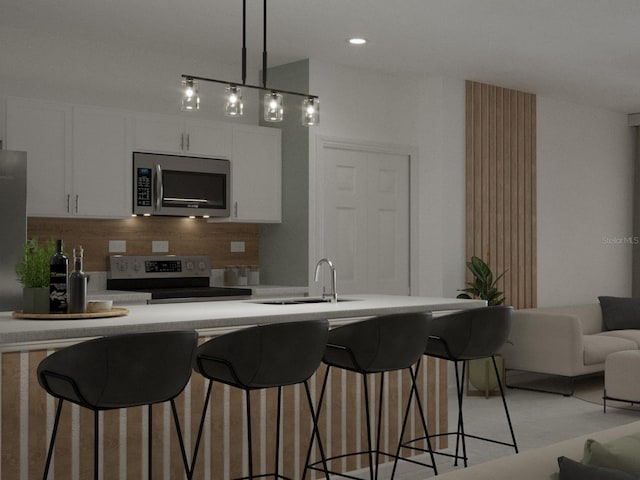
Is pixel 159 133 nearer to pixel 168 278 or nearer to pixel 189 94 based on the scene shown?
pixel 168 278

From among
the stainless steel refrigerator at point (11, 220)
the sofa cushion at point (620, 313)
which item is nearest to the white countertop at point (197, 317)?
the stainless steel refrigerator at point (11, 220)

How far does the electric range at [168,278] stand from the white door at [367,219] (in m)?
0.96

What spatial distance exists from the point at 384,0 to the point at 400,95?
219cm

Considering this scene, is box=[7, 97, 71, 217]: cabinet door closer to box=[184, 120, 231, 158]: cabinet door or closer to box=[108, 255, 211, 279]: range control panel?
box=[108, 255, 211, 279]: range control panel

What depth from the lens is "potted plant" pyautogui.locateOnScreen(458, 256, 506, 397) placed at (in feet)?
21.7

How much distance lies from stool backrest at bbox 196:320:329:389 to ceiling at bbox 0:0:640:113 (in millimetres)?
2352

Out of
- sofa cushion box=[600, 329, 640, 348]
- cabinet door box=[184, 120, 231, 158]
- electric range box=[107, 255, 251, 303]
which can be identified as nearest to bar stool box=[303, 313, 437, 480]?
electric range box=[107, 255, 251, 303]

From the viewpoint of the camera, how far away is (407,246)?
7109mm

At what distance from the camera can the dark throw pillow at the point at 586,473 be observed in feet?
6.08

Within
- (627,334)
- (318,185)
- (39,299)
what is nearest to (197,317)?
(39,299)

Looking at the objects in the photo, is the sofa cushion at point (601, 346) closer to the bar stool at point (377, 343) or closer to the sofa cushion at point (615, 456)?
the bar stool at point (377, 343)

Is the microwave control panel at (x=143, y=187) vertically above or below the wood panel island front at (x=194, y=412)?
above

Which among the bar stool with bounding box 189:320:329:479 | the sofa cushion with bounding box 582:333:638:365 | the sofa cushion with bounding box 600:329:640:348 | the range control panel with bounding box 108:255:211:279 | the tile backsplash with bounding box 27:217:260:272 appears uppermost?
the tile backsplash with bounding box 27:217:260:272

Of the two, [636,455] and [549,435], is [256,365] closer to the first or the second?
[636,455]
